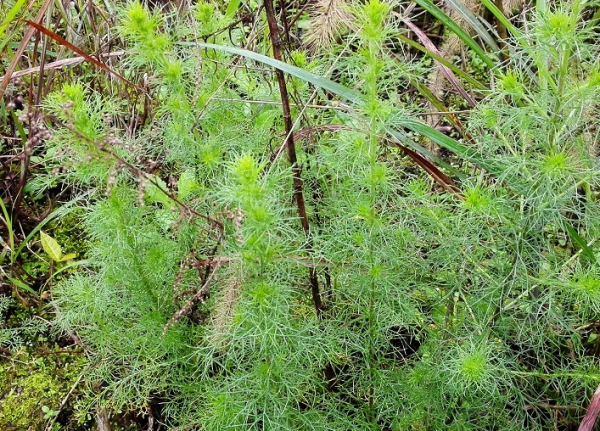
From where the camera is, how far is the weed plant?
1.27 metres

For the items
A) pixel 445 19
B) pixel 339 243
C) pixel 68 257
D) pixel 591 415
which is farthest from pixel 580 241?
pixel 68 257

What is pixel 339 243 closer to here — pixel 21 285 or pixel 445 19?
pixel 445 19

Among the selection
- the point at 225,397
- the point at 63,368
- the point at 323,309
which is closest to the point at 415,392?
the point at 323,309

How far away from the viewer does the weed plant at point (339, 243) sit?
127 centimetres

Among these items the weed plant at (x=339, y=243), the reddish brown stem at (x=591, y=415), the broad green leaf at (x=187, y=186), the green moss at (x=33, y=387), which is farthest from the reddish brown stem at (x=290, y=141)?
the green moss at (x=33, y=387)

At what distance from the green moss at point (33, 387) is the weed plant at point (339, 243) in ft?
1.10

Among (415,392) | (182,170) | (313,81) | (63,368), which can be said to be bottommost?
(63,368)

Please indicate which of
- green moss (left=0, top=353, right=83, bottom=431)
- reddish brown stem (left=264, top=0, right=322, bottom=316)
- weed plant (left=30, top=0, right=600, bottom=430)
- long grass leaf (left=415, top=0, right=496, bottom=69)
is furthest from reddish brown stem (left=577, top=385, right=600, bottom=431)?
green moss (left=0, top=353, right=83, bottom=431)

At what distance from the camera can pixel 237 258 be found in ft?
4.16

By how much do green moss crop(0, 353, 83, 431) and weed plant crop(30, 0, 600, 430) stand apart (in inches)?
13.2

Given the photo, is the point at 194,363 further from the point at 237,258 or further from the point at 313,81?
the point at 313,81

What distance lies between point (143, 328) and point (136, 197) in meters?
0.33

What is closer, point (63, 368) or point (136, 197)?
point (136, 197)

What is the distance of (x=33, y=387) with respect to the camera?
2.01 meters
